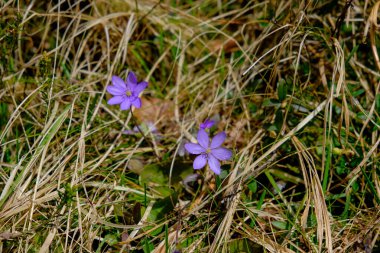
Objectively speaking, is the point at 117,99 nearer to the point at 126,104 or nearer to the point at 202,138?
the point at 126,104

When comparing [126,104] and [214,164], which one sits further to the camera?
[126,104]

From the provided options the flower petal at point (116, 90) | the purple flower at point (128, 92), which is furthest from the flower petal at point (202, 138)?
the flower petal at point (116, 90)

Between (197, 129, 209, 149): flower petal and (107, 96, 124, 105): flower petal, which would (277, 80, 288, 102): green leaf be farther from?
(107, 96, 124, 105): flower petal

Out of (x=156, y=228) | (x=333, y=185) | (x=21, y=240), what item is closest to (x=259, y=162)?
(x=333, y=185)

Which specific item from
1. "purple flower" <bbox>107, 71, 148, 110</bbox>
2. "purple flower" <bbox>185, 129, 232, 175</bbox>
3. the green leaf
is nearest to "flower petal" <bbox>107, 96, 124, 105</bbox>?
"purple flower" <bbox>107, 71, 148, 110</bbox>

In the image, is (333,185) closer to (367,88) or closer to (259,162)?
(259,162)

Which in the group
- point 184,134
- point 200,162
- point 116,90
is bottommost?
point 184,134

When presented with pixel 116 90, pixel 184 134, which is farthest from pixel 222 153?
pixel 116 90

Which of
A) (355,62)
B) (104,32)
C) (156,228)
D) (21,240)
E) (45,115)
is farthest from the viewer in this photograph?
(104,32)
